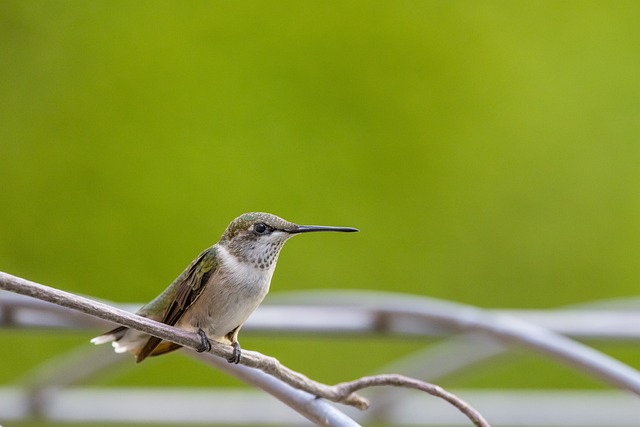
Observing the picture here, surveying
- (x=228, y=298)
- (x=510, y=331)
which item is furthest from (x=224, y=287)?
(x=510, y=331)

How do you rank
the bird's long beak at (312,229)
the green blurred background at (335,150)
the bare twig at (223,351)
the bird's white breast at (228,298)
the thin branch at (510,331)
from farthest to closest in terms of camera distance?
the green blurred background at (335,150) → the thin branch at (510,331) → the bird's white breast at (228,298) → the bird's long beak at (312,229) → the bare twig at (223,351)

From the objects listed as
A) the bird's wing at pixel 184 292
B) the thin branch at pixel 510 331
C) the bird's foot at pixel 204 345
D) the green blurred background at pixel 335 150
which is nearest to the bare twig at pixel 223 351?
the bird's foot at pixel 204 345

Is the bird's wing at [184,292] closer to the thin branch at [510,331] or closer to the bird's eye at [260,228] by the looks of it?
the bird's eye at [260,228]

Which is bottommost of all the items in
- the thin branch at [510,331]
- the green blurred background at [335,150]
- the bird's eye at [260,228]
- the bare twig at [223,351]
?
the bare twig at [223,351]

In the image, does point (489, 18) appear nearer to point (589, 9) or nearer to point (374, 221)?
point (589, 9)

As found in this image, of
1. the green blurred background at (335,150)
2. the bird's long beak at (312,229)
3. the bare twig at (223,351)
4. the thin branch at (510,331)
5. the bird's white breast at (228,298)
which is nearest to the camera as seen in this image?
the bare twig at (223,351)

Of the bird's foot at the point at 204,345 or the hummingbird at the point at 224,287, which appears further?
the hummingbird at the point at 224,287

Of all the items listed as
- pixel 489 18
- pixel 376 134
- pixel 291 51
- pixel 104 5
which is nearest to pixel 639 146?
pixel 489 18
